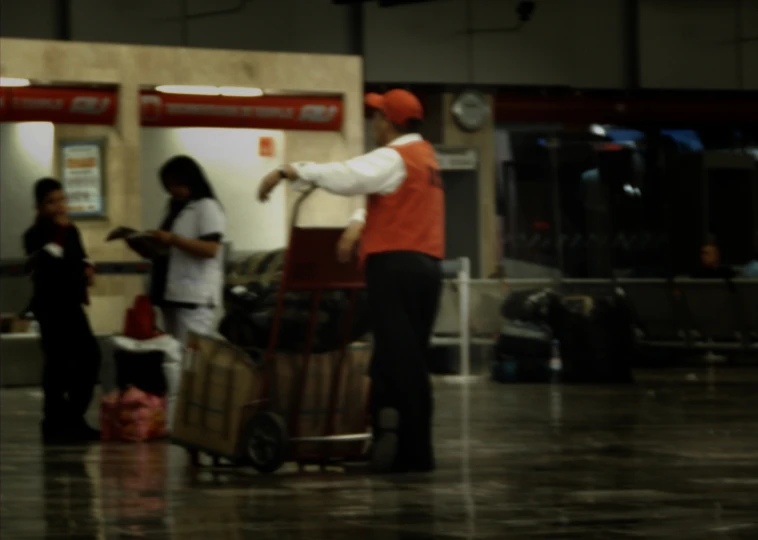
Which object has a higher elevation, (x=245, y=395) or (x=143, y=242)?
(x=143, y=242)

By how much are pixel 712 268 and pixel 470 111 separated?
3472 mm

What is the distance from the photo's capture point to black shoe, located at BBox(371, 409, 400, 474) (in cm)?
977

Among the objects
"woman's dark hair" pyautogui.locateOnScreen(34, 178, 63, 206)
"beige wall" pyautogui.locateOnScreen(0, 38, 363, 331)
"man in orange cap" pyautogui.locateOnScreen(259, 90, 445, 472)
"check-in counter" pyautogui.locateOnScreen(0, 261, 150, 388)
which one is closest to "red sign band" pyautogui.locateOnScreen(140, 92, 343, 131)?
"beige wall" pyautogui.locateOnScreen(0, 38, 363, 331)

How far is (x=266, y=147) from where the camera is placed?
2155cm

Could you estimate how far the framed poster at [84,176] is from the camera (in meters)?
20.2

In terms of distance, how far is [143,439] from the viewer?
40.8 feet

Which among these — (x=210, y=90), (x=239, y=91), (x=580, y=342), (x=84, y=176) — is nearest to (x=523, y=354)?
(x=580, y=342)

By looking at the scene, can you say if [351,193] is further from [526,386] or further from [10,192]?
[10,192]

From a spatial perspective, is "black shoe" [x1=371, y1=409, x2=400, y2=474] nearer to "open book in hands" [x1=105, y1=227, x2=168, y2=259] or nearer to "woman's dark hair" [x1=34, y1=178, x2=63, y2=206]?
"open book in hands" [x1=105, y1=227, x2=168, y2=259]

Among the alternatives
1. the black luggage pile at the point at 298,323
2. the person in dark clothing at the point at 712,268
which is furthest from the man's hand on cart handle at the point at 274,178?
the person in dark clothing at the point at 712,268

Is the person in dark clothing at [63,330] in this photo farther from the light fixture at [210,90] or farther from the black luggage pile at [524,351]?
the light fixture at [210,90]

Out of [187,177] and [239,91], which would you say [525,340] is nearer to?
[239,91]

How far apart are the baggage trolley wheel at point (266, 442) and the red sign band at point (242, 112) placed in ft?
36.1

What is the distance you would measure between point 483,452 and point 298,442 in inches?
51.9
